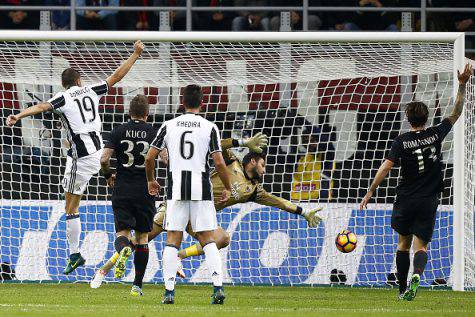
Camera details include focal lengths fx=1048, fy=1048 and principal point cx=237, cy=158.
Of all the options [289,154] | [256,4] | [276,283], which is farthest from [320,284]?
[256,4]

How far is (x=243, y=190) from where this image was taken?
1252 cm

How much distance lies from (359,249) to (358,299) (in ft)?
9.28

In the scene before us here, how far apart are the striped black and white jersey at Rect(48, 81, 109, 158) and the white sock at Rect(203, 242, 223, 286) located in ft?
9.96

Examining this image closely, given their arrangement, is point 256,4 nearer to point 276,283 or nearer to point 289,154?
point 289,154

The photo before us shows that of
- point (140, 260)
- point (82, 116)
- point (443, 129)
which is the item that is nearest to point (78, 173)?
point (82, 116)

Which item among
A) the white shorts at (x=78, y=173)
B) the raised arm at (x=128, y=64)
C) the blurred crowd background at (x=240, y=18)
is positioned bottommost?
the white shorts at (x=78, y=173)

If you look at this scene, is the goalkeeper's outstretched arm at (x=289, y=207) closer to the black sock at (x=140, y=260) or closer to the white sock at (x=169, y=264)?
the black sock at (x=140, y=260)

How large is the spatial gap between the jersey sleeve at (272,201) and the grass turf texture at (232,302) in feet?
3.19

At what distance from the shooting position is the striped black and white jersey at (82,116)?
11594 mm

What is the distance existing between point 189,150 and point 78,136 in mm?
2877

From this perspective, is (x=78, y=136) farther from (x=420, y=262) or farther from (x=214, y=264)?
(x=420, y=262)

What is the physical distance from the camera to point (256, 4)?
17.2 metres

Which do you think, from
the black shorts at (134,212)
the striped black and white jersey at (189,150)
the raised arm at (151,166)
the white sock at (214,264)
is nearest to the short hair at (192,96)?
the striped black and white jersey at (189,150)

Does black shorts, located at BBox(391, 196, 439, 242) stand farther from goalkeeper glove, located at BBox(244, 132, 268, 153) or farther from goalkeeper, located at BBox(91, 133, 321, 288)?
goalkeeper, located at BBox(91, 133, 321, 288)
